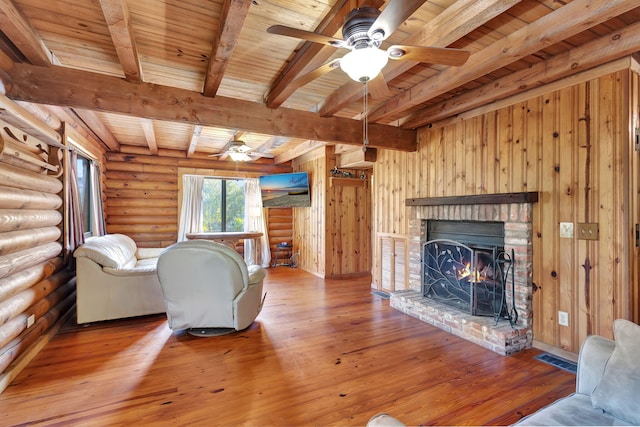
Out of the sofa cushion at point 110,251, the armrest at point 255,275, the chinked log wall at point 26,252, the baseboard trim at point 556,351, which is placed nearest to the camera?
the chinked log wall at point 26,252

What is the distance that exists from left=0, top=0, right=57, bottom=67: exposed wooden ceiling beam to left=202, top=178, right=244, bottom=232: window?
14.9 feet

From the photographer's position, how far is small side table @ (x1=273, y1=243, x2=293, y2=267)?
7.42 meters

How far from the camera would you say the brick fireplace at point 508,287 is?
2.93 meters

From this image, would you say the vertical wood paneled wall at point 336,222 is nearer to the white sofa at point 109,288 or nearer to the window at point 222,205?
the window at point 222,205

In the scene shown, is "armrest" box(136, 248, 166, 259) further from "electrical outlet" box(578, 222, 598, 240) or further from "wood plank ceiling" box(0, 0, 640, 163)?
"electrical outlet" box(578, 222, 598, 240)

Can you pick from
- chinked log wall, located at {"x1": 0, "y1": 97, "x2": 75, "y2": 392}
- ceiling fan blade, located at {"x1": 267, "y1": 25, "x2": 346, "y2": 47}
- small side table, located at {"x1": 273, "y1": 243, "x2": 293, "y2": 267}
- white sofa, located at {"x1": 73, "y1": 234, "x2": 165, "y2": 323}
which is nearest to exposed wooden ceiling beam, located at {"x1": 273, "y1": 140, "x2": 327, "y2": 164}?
small side table, located at {"x1": 273, "y1": 243, "x2": 293, "y2": 267}

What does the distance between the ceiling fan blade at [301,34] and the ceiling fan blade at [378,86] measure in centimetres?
47

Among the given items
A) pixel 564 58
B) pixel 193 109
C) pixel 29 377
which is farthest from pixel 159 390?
pixel 564 58

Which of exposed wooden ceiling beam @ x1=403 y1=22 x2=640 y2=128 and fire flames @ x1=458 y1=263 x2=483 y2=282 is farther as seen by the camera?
fire flames @ x1=458 y1=263 x2=483 y2=282

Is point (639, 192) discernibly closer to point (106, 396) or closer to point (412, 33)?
point (412, 33)

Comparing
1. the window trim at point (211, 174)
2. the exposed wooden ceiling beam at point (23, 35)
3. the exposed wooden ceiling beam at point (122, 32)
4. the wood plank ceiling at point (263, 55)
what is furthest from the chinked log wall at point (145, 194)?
the exposed wooden ceiling beam at point (122, 32)

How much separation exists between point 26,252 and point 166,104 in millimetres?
1778

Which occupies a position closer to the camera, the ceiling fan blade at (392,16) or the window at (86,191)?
the ceiling fan blade at (392,16)

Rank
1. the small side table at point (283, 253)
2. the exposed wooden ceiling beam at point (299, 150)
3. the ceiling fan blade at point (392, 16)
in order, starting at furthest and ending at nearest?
the small side table at point (283, 253), the exposed wooden ceiling beam at point (299, 150), the ceiling fan blade at point (392, 16)
